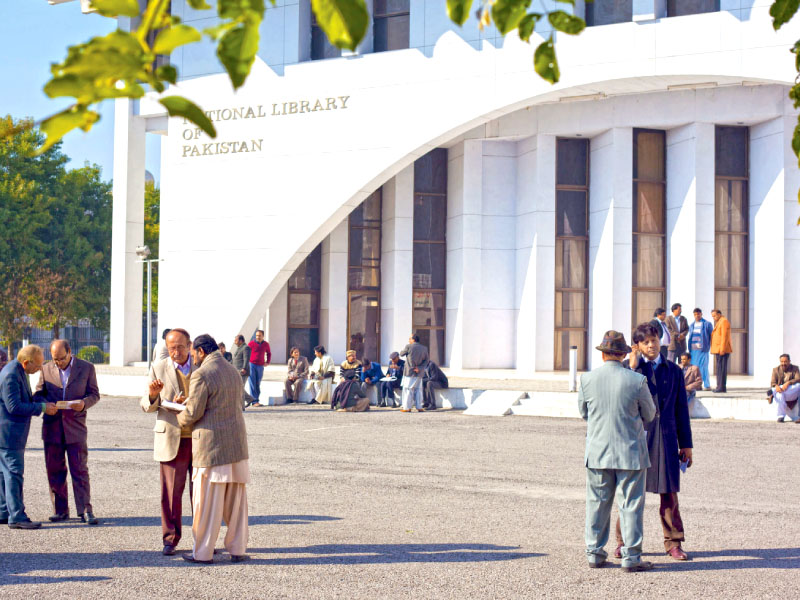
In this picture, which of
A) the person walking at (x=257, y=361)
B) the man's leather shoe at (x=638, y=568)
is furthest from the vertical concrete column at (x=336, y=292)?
the man's leather shoe at (x=638, y=568)

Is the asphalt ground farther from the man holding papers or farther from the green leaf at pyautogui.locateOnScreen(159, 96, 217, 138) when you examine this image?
the green leaf at pyautogui.locateOnScreen(159, 96, 217, 138)

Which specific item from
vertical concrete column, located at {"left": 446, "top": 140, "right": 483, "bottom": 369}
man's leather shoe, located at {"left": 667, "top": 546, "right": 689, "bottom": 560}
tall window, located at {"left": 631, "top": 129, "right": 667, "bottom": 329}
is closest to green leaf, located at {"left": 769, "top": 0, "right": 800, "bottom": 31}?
man's leather shoe, located at {"left": 667, "top": 546, "right": 689, "bottom": 560}

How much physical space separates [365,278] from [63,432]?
23375 millimetres

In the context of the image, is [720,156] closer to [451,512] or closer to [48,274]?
[451,512]

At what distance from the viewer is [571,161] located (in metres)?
29.2

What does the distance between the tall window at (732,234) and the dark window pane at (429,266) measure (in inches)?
329

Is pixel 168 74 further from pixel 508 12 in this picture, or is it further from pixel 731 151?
pixel 731 151

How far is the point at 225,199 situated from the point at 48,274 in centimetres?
1689

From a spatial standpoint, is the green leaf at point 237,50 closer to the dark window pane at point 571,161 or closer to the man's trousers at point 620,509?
the man's trousers at point 620,509

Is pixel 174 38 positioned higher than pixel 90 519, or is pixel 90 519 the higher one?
pixel 174 38

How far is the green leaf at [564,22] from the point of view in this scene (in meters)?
2.26

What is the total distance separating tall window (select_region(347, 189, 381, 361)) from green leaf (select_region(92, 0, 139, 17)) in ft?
96.6

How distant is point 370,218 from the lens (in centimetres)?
3175

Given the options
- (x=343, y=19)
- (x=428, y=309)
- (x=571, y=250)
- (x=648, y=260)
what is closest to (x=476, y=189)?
(x=571, y=250)
